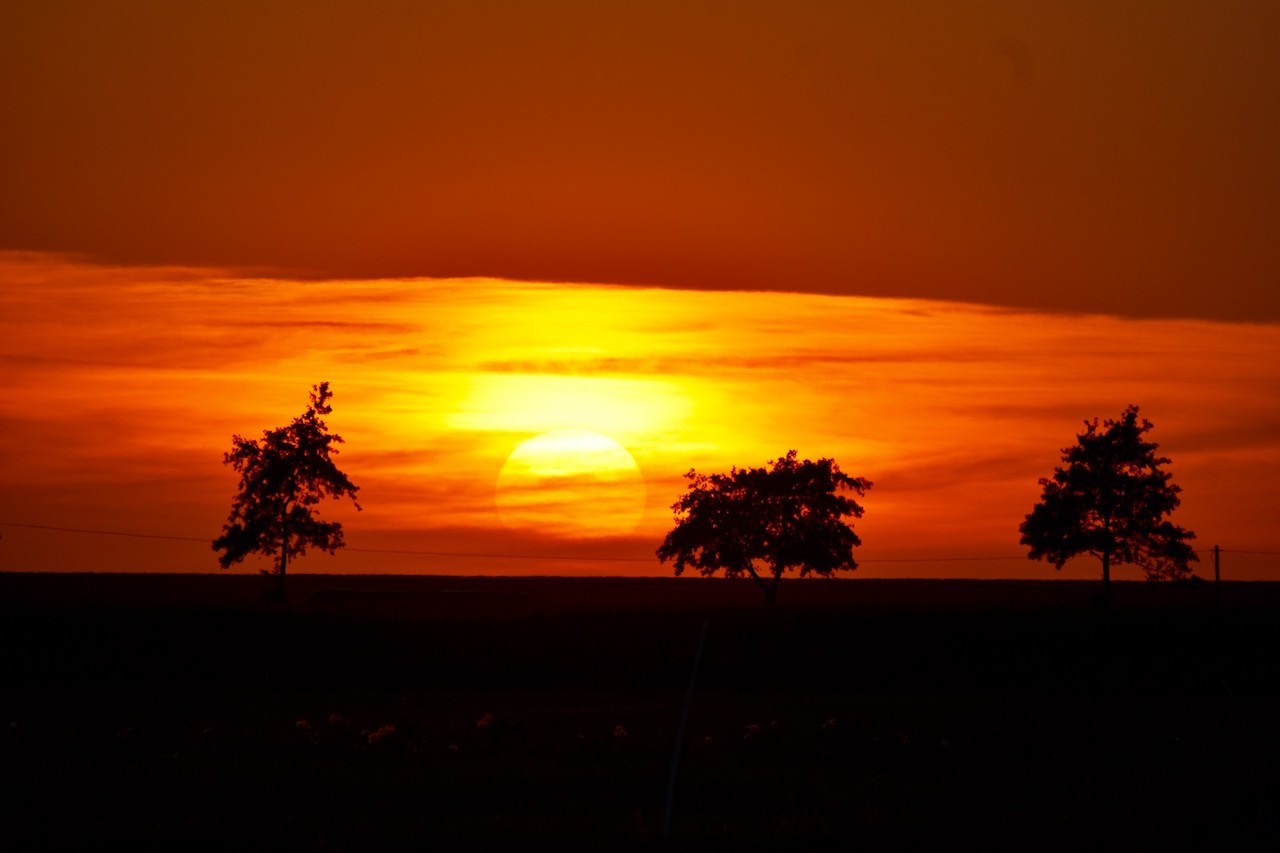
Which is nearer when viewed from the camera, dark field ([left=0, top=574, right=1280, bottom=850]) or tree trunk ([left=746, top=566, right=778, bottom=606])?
dark field ([left=0, top=574, right=1280, bottom=850])

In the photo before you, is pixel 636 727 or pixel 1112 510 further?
pixel 1112 510

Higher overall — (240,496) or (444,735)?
(240,496)

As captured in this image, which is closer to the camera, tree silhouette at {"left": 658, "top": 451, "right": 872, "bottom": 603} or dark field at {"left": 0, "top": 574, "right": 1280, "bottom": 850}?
dark field at {"left": 0, "top": 574, "right": 1280, "bottom": 850}

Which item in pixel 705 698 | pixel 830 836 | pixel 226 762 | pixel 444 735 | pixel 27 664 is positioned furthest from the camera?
pixel 27 664

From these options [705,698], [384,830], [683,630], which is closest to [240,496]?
[683,630]

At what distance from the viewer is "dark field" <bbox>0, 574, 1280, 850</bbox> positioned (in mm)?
20297

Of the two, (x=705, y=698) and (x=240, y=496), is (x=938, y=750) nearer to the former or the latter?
(x=705, y=698)

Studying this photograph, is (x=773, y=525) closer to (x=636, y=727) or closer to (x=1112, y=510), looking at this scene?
(x=1112, y=510)

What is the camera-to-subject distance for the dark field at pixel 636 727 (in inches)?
799

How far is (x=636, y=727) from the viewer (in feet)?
110

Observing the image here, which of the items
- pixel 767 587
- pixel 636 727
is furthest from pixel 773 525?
pixel 636 727

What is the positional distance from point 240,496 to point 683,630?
41.5 m

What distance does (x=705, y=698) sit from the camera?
44625mm

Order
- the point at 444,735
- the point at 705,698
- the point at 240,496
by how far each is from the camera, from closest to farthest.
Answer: the point at 444,735 < the point at 705,698 < the point at 240,496
